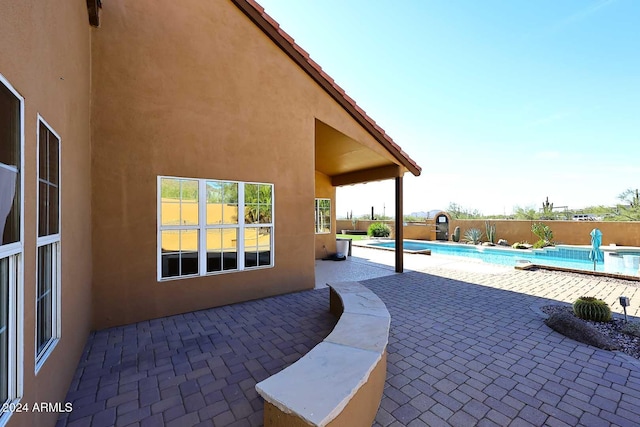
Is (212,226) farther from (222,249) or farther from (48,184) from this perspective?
(48,184)

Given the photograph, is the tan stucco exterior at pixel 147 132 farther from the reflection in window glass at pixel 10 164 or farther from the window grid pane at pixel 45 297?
the window grid pane at pixel 45 297

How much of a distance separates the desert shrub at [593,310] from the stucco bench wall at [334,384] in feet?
14.9

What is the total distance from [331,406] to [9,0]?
10.4 ft

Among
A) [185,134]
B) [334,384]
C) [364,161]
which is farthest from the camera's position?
[364,161]

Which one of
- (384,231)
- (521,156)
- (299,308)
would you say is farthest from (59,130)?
(521,156)

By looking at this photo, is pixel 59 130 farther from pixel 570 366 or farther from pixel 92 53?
pixel 570 366

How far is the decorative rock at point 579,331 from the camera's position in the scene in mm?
4020

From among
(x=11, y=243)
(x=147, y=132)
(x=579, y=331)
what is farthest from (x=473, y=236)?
(x=11, y=243)

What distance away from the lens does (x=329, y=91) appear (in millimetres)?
7223

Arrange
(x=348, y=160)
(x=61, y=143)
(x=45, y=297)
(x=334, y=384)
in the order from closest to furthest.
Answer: (x=334, y=384) → (x=45, y=297) → (x=61, y=143) → (x=348, y=160)

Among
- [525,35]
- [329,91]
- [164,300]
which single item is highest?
[525,35]

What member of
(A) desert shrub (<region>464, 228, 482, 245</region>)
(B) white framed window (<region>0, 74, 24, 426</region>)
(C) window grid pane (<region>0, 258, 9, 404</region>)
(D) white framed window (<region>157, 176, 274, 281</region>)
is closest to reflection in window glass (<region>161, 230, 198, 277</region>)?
(D) white framed window (<region>157, 176, 274, 281</region>)

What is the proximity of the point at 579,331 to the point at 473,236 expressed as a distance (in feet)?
55.2

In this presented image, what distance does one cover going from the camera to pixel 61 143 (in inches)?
112
